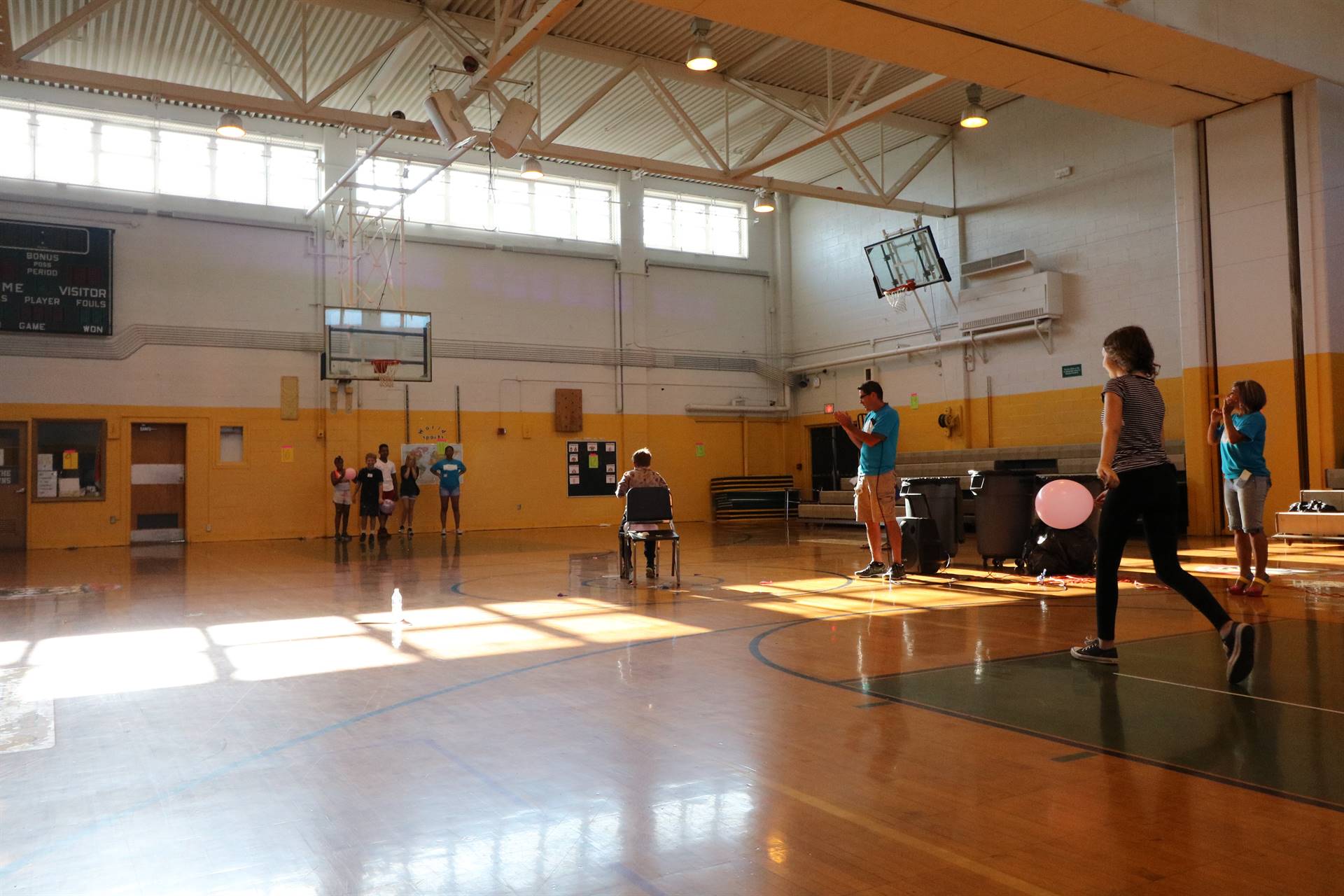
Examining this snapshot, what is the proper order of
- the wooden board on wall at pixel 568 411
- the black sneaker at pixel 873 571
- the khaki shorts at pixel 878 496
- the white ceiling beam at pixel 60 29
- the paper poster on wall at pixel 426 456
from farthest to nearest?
1. the wooden board on wall at pixel 568 411
2. the paper poster on wall at pixel 426 456
3. the white ceiling beam at pixel 60 29
4. the black sneaker at pixel 873 571
5. the khaki shorts at pixel 878 496

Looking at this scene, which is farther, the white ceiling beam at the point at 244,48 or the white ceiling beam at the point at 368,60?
the white ceiling beam at the point at 368,60

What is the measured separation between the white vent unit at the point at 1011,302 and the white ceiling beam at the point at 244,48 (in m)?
11.0

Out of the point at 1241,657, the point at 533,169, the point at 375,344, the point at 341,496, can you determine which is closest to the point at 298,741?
the point at 1241,657

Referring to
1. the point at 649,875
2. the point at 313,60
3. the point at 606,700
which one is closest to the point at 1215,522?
the point at 606,700

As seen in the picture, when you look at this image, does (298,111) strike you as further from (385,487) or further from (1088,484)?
(1088,484)

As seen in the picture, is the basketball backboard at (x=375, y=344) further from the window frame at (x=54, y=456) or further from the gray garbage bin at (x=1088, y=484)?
the gray garbage bin at (x=1088, y=484)

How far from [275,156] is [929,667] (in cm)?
1548

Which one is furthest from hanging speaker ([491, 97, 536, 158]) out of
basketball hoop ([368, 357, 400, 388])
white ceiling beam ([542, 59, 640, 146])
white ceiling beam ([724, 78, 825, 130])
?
basketball hoop ([368, 357, 400, 388])

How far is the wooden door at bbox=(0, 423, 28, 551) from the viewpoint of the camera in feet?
47.9

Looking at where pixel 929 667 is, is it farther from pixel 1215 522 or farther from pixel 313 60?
pixel 313 60

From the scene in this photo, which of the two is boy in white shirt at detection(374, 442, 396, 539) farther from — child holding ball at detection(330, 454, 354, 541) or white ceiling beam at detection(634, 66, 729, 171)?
white ceiling beam at detection(634, 66, 729, 171)

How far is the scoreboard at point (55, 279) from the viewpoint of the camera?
1443 centimetres

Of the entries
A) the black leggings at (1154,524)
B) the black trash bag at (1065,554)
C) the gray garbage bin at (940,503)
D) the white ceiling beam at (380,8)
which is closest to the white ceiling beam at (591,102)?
the white ceiling beam at (380,8)

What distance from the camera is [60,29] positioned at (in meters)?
9.66
